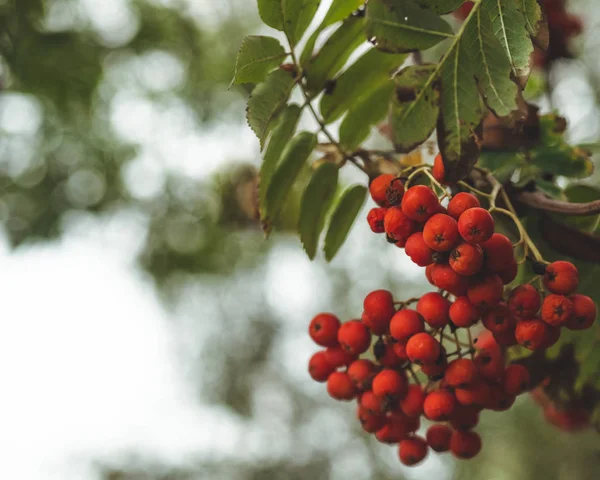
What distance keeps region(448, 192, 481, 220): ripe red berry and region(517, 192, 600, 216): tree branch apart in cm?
18

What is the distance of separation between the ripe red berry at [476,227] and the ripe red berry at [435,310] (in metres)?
0.15

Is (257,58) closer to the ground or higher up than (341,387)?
higher up

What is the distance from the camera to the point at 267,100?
2.81 feet

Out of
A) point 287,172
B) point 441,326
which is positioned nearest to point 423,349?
point 441,326

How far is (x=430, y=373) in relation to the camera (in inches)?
35.8

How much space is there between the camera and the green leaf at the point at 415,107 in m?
0.88

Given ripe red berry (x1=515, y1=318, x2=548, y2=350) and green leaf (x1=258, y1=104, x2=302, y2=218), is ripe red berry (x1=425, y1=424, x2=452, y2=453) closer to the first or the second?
ripe red berry (x1=515, y1=318, x2=548, y2=350)

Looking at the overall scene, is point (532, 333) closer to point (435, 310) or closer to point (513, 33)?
point (435, 310)

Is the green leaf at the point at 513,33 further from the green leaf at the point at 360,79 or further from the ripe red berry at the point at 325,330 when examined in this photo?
the ripe red berry at the point at 325,330

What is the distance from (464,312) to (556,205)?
27 cm

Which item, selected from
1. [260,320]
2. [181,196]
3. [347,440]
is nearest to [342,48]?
[181,196]

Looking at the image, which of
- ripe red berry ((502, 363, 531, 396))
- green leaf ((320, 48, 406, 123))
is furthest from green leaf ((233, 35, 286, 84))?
ripe red berry ((502, 363, 531, 396))

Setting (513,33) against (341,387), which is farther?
(341,387)

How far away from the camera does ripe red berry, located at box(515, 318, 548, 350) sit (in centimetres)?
80
